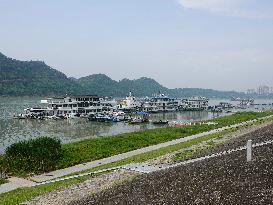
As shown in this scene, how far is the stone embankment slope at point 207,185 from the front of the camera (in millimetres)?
15500

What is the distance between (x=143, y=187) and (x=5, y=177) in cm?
1263

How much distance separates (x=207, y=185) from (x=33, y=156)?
61.7 ft

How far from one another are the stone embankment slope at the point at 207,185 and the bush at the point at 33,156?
11274 mm

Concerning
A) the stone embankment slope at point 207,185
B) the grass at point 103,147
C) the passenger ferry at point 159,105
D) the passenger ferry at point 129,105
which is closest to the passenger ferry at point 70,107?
the passenger ferry at point 129,105

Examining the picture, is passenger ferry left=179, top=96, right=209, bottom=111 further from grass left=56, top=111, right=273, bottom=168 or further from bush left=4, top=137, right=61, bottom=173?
bush left=4, top=137, right=61, bottom=173

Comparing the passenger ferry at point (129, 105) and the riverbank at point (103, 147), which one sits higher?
the passenger ferry at point (129, 105)

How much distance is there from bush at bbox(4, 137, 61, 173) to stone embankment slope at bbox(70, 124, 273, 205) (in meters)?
11.3

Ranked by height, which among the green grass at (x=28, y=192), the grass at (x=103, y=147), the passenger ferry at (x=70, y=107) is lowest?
the green grass at (x=28, y=192)

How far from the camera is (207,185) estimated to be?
17766 mm

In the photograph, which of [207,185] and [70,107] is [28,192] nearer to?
[207,185]

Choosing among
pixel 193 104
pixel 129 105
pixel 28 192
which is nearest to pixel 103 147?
pixel 28 192

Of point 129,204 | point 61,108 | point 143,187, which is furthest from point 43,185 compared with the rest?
point 61,108

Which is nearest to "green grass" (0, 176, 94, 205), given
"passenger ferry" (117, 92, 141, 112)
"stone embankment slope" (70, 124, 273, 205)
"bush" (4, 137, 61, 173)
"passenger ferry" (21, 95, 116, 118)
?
"stone embankment slope" (70, 124, 273, 205)

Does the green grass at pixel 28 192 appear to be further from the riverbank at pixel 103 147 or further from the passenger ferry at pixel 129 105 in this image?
the passenger ferry at pixel 129 105
